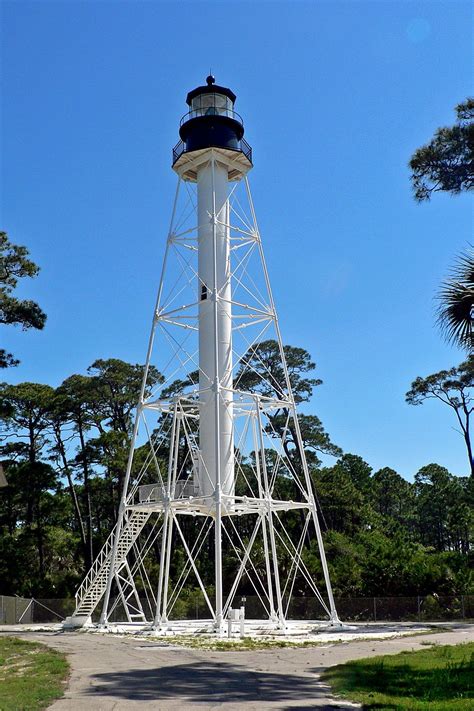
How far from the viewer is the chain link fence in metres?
30.6

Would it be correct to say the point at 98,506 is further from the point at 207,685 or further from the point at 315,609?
the point at 207,685

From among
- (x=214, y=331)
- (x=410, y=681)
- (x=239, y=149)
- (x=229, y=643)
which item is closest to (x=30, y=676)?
(x=410, y=681)

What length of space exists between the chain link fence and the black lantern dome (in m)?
Answer: 18.4

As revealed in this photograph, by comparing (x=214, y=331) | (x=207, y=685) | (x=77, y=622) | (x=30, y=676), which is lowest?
(x=207, y=685)

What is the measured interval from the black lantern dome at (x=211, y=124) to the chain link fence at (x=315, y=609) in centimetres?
1837

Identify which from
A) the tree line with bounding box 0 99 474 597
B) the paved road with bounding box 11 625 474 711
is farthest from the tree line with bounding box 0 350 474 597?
the paved road with bounding box 11 625 474 711

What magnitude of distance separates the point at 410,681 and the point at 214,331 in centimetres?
1501

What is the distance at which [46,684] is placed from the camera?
11.6 metres

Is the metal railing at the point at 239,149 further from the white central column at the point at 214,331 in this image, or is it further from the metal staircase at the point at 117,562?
the metal staircase at the point at 117,562

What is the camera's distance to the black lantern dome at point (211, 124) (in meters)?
27.4

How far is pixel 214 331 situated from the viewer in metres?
24.8

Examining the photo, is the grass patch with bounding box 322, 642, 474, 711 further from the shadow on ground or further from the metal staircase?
the metal staircase

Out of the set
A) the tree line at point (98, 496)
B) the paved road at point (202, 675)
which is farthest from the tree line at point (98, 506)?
the paved road at point (202, 675)

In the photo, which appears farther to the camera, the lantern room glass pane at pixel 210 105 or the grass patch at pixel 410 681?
the lantern room glass pane at pixel 210 105
